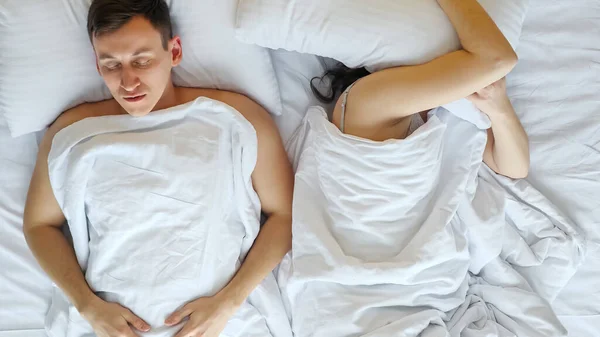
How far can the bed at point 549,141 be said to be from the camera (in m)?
1.36

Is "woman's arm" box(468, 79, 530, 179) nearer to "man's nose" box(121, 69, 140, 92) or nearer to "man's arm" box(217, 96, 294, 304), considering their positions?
"man's arm" box(217, 96, 294, 304)

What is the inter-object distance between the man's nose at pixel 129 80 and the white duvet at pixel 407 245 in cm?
40

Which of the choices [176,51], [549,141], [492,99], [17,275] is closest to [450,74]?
[492,99]

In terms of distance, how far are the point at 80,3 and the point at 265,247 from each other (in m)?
0.68

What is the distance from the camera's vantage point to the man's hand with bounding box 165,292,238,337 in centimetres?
120

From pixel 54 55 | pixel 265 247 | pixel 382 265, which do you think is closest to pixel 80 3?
pixel 54 55

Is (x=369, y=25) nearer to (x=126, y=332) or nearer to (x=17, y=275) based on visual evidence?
(x=126, y=332)

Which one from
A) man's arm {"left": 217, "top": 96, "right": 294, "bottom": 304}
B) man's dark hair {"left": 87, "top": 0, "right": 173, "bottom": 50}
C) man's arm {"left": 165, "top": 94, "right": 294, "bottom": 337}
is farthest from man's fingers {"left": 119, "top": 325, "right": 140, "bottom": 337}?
man's dark hair {"left": 87, "top": 0, "right": 173, "bottom": 50}

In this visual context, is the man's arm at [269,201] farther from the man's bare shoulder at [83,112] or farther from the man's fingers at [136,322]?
the man's bare shoulder at [83,112]

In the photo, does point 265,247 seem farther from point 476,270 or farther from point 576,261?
point 576,261

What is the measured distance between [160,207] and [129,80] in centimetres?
27

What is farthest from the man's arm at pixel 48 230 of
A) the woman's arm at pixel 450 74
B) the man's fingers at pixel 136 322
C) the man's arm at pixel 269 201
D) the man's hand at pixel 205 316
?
the woman's arm at pixel 450 74

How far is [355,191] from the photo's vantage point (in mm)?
1246

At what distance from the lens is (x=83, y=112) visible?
1317 mm
